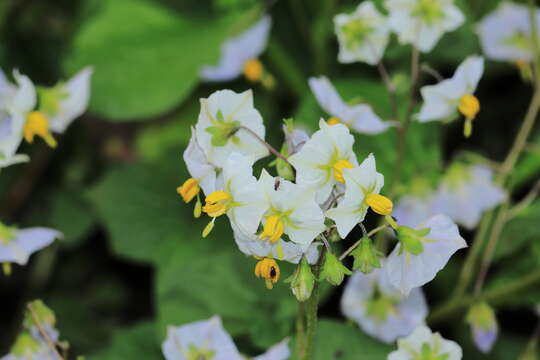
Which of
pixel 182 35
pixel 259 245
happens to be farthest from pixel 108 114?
pixel 259 245

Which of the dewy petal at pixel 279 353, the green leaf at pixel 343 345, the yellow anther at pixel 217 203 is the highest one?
the yellow anther at pixel 217 203

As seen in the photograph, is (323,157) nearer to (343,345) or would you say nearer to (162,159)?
(343,345)

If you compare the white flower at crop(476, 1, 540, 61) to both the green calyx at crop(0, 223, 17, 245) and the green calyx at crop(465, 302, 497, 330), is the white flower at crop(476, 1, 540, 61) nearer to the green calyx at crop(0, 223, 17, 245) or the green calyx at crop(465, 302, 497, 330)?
the green calyx at crop(465, 302, 497, 330)

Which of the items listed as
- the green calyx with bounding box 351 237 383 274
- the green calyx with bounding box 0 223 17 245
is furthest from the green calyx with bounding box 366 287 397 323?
the green calyx with bounding box 0 223 17 245

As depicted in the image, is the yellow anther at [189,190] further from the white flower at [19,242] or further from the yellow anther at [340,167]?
the white flower at [19,242]

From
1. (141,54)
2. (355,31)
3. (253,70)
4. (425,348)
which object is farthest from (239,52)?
(425,348)

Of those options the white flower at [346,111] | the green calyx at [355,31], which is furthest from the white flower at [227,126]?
the green calyx at [355,31]
